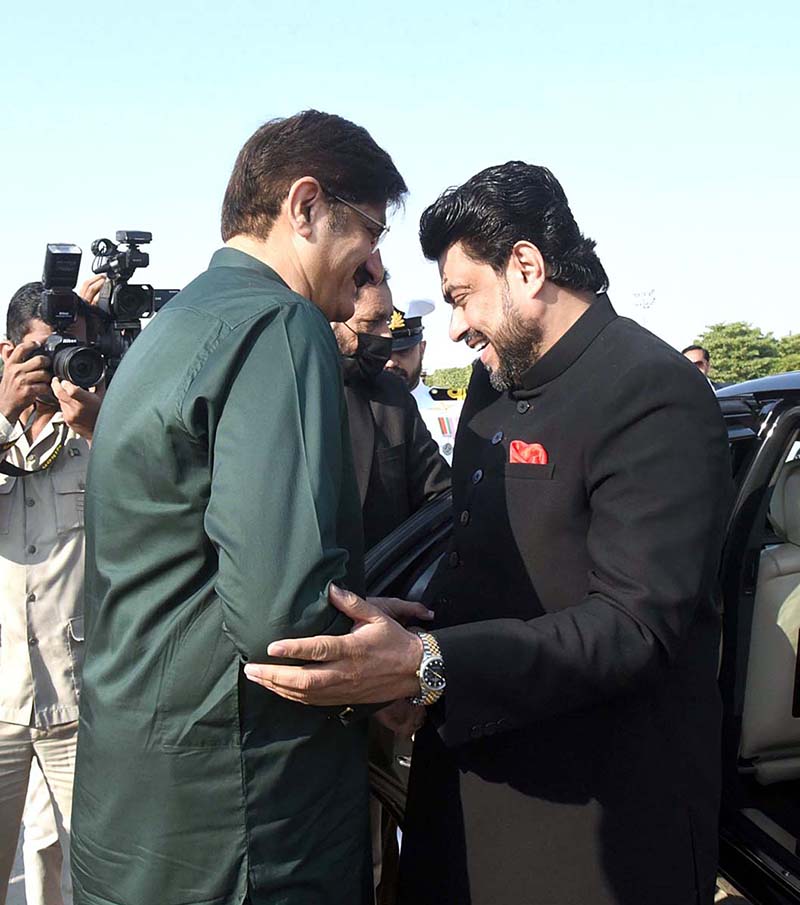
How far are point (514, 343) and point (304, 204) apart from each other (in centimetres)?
47

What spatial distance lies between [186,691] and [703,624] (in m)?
0.85

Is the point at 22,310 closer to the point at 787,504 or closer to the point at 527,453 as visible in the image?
the point at 527,453

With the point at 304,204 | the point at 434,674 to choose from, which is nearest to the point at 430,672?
the point at 434,674

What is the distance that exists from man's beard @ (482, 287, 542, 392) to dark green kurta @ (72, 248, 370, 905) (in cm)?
47

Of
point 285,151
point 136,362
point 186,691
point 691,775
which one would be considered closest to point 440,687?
point 186,691

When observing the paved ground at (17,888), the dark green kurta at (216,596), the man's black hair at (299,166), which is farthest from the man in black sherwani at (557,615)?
the paved ground at (17,888)

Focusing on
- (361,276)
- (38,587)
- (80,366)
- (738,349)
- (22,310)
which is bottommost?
(738,349)

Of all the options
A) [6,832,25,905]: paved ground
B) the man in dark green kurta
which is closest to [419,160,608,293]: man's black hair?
the man in dark green kurta

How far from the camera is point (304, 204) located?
4.87 ft

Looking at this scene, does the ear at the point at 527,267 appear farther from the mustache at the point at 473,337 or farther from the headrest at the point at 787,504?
the headrest at the point at 787,504

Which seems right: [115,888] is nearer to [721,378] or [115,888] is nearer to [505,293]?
[505,293]

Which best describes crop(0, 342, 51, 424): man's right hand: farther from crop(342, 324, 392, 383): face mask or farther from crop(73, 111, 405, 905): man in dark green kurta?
crop(73, 111, 405, 905): man in dark green kurta

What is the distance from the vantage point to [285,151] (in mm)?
1479

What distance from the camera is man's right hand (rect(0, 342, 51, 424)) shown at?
2.82 meters
